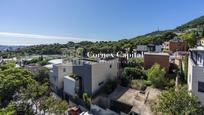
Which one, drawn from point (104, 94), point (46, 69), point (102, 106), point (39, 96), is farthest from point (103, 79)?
point (46, 69)

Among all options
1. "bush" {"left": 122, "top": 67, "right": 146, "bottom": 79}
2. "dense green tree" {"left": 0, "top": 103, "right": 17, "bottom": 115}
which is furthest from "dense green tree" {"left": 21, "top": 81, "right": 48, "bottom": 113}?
"bush" {"left": 122, "top": 67, "right": 146, "bottom": 79}

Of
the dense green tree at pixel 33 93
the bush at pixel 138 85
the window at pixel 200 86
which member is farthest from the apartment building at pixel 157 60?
the dense green tree at pixel 33 93

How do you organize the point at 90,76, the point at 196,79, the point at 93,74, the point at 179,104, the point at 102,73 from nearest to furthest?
the point at 179,104 → the point at 196,79 → the point at 90,76 → the point at 93,74 → the point at 102,73

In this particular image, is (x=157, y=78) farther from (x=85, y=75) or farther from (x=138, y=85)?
(x=85, y=75)

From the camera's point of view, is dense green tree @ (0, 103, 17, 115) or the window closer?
the window

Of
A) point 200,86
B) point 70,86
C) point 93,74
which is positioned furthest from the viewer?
point 70,86

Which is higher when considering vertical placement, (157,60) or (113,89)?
(157,60)

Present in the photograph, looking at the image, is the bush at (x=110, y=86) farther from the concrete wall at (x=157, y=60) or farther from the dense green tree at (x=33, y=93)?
the dense green tree at (x=33, y=93)

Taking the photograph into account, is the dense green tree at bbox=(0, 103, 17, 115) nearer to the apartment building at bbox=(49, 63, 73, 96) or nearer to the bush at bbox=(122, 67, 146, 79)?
the apartment building at bbox=(49, 63, 73, 96)

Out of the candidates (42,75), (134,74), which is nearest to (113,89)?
(134,74)
